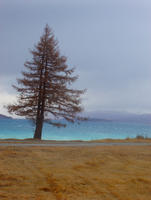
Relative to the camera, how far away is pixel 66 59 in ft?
61.7

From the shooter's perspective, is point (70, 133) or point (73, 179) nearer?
point (73, 179)

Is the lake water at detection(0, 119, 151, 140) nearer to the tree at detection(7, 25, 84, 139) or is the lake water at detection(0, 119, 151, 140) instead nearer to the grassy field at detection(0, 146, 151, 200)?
the tree at detection(7, 25, 84, 139)

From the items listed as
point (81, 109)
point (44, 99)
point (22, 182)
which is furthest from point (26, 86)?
point (22, 182)

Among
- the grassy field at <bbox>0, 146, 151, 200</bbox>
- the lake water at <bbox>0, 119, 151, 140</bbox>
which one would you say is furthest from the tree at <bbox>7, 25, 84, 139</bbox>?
the grassy field at <bbox>0, 146, 151, 200</bbox>

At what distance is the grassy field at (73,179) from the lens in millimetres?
4395

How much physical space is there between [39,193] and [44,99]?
14.0 meters

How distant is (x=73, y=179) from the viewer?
5340 millimetres

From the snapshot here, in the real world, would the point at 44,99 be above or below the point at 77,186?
above

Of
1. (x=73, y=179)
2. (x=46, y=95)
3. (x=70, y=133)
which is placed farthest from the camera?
(x=70, y=133)

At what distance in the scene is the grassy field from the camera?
4395mm

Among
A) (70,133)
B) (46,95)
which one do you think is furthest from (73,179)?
(70,133)

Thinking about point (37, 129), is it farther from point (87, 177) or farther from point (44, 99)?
point (87, 177)

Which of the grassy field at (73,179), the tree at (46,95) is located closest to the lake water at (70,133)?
the tree at (46,95)

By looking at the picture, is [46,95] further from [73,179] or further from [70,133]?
[70,133]
